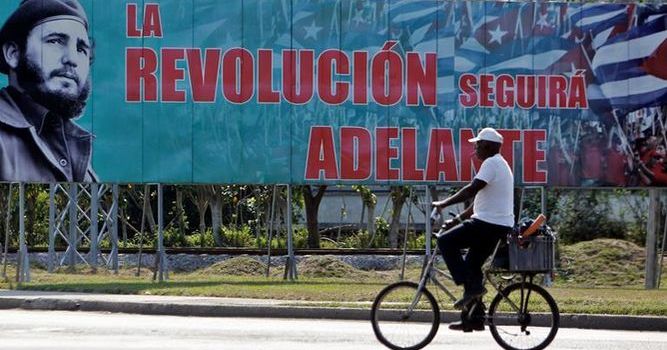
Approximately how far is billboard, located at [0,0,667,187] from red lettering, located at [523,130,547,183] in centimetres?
4

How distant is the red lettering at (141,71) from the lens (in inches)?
1016

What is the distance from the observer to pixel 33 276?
26.3 metres

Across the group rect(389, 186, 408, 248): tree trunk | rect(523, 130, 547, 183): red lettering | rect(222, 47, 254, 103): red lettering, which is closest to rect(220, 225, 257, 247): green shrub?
rect(389, 186, 408, 248): tree trunk

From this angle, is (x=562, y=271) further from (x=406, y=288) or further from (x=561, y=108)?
(x=406, y=288)

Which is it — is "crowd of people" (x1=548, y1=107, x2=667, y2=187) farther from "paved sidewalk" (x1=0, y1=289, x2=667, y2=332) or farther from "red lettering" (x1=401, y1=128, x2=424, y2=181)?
"paved sidewalk" (x1=0, y1=289, x2=667, y2=332)

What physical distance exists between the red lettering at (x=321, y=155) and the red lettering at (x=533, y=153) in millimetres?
3478

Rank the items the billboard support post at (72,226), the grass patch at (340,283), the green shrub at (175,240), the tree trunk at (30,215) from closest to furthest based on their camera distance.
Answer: the grass patch at (340,283)
the billboard support post at (72,226)
the tree trunk at (30,215)
the green shrub at (175,240)

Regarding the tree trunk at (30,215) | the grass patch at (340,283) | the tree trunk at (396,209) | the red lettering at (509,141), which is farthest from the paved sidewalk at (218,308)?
the tree trunk at (30,215)

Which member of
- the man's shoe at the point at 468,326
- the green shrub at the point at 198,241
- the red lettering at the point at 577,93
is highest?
the red lettering at the point at 577,93

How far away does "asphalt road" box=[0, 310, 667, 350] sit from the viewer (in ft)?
43.6

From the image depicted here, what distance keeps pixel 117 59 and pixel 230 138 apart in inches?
97.1

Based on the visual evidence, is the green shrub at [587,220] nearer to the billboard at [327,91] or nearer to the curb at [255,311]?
the billboard at [327,91]

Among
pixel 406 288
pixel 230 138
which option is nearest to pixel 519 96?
pixel 230 138

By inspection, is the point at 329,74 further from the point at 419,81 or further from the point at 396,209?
the point at 396,209
